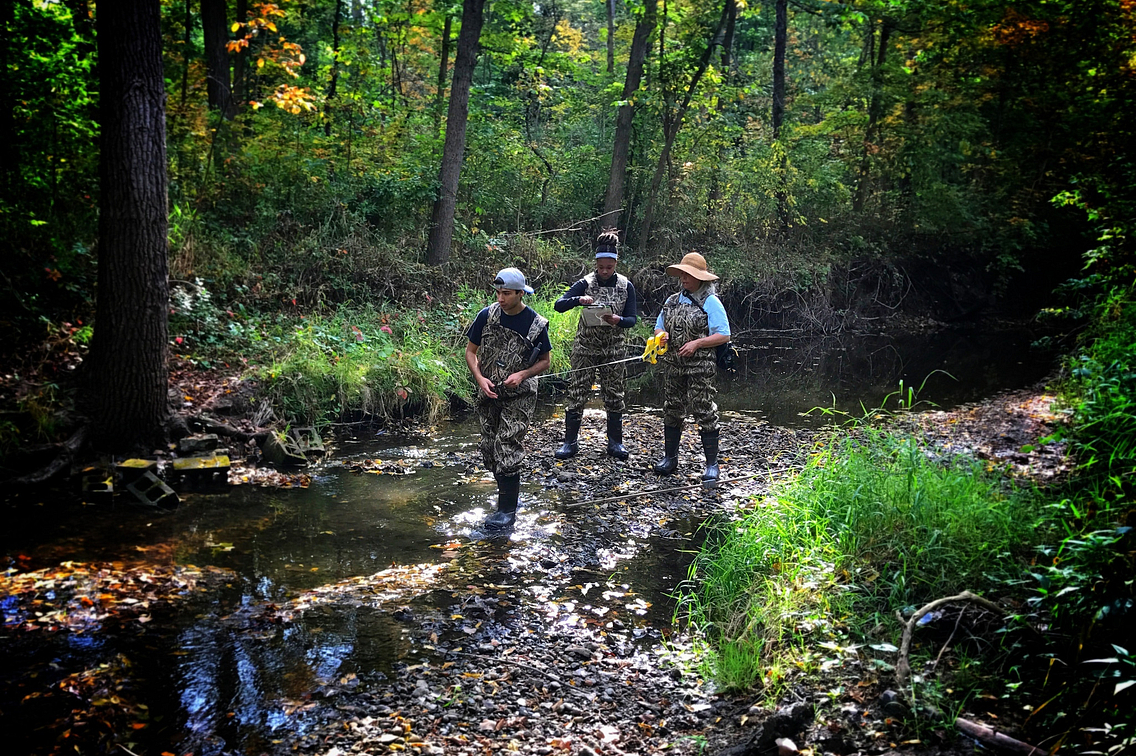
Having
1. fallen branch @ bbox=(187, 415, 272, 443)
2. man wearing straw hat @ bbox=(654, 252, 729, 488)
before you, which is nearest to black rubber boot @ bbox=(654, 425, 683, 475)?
man wearing straw hat @ bbox=(654, 252, 729, 488)

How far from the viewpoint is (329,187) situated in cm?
1409

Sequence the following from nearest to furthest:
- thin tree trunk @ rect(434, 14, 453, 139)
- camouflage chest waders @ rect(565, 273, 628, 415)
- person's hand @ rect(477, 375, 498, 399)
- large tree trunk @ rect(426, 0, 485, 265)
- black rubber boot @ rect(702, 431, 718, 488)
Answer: person's hand @ rect(477, 375, 498, 399) < black rubber boot @ rect(702, 431, 718, 488) < camouflage chest waders @ rect(565, 273, 628, 415) < large tree trunk @ rect(426, 0, 485, 265) < thin tree trunk @ rect(434, 14, 453, 139)

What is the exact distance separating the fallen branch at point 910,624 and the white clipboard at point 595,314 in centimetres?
524

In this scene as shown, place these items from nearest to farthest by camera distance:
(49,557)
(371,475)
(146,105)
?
(49,557) → (146,105) → (371,475)

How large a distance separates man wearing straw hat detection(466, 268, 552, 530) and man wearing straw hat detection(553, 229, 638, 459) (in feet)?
6.32

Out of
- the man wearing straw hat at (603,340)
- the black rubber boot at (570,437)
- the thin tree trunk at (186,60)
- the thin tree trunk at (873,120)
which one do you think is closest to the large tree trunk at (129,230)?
the man wearing straw hat at (603,340)

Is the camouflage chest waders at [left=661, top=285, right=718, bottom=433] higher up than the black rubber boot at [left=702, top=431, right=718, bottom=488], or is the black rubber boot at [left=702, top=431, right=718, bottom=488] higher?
the camouflage chest waders at [left=661, top=285, right=718, bottom=433]

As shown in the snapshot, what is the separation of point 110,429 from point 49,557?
7.16 ft

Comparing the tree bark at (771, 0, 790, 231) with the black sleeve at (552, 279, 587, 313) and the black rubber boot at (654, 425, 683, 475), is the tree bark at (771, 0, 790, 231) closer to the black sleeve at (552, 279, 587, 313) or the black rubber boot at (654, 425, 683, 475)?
the black sleeve at (552, 279, 587, 313)

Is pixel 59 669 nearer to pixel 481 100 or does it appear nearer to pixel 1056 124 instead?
pixel 481 100

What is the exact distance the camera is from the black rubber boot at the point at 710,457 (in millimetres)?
8133

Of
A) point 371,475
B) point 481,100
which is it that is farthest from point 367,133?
point 371,475

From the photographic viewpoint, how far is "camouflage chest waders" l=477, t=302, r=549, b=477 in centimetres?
657

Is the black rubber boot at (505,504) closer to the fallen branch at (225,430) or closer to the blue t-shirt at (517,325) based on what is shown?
the blue t-shirt at (517,325)
